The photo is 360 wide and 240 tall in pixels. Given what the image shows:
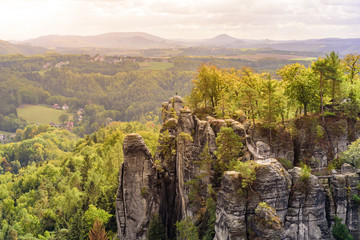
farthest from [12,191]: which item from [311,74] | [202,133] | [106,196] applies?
[311,74]

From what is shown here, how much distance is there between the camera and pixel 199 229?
116 ft

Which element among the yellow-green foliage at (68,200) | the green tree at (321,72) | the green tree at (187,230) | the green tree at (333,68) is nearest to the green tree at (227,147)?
the green tree at (187,230)

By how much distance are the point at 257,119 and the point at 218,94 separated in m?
8.35

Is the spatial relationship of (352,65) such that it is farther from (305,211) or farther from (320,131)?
(305,211)

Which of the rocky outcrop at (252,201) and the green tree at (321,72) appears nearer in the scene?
the rocky outcrop at (252,201)

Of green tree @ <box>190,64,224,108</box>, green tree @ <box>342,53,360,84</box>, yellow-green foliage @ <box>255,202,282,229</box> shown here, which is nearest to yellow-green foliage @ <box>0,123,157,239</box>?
yellow-green foliage @ <box>255,202,282,229</box>

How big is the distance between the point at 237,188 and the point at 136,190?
1575 cm

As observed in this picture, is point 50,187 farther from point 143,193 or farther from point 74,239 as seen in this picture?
point 143,193

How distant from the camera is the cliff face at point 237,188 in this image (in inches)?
1138

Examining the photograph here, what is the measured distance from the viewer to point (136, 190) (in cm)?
4025

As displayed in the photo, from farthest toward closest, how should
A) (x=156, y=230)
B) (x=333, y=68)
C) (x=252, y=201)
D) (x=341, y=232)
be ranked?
(x=333, y=68) < (x=156, y=230) < (x=341, y=232) < (x=252, y=201)

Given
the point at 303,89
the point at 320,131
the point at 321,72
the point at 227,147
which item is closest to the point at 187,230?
the point at 227,147

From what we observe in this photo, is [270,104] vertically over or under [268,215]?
over

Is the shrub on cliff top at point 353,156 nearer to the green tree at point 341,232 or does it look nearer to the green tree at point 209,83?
the green tree at point 341,232
